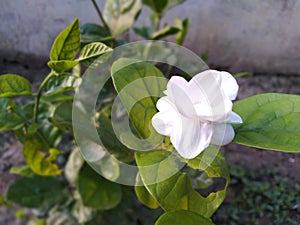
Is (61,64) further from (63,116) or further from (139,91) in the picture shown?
(63,116)

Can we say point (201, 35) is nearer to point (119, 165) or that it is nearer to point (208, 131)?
point (119, 165)

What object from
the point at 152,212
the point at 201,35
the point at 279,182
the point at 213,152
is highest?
the point at 213,152

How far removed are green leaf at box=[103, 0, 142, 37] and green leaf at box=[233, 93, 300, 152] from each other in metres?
0.46

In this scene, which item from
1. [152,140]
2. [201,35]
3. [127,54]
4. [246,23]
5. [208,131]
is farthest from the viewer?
[201,35]

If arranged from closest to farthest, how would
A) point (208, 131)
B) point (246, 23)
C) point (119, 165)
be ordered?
point (208, 131)
point (119, 165)
point (246, 23)

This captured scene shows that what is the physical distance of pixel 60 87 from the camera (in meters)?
0.81

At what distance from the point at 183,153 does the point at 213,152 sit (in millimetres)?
83

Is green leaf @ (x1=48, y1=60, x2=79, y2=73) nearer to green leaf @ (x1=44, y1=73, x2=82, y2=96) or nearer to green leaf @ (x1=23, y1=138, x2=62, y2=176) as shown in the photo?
green leaf @ (x1=44, y1=73, x2=82, y2=96)

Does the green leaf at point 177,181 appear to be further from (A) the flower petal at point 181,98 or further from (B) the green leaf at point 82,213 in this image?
(B) the green leaf at point 82,213

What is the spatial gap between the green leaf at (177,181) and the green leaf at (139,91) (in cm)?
4

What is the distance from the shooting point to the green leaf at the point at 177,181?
0.62 metres

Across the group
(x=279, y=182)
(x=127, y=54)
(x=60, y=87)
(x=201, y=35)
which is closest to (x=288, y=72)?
(x=201, y=35)

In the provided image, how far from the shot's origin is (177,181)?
658mm

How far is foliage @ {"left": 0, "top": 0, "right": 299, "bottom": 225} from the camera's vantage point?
25.3 inches
